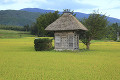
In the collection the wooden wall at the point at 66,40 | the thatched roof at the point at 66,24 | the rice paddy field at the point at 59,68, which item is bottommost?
the rice paddy field at the point at 59,68

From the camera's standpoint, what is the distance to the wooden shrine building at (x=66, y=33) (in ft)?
94.3

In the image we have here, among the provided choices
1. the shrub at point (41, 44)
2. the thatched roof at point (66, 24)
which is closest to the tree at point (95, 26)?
the thatched roof at point (66, 24)

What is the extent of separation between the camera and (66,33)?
29.5m

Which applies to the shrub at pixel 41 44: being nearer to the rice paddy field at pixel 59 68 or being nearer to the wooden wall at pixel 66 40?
the wooden wall at pixel 66 40

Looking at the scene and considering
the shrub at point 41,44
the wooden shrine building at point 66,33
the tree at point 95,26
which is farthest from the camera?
the tree at point 95,26

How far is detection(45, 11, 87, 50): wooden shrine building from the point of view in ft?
94.3

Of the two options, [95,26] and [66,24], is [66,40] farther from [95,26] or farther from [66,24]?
[95,26]

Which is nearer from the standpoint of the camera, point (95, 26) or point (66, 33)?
point (66, 33)

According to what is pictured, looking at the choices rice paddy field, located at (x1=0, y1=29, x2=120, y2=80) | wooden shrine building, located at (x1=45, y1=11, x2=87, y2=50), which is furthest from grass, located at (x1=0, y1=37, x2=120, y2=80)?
wooden shrine building, located at (x1=45, y1=11, x2=87, y2=50)

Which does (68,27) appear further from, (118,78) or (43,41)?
(118,78)

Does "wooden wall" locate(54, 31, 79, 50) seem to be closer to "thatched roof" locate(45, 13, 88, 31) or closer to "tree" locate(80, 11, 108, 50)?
"thatched roof" locate(45, 13, 88, 31)

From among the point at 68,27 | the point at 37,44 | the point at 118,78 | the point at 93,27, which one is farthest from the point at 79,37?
the point at 118,78

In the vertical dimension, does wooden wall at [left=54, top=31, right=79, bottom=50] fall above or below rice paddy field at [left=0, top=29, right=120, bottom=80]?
above

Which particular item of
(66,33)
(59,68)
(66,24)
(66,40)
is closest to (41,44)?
(66,40)
